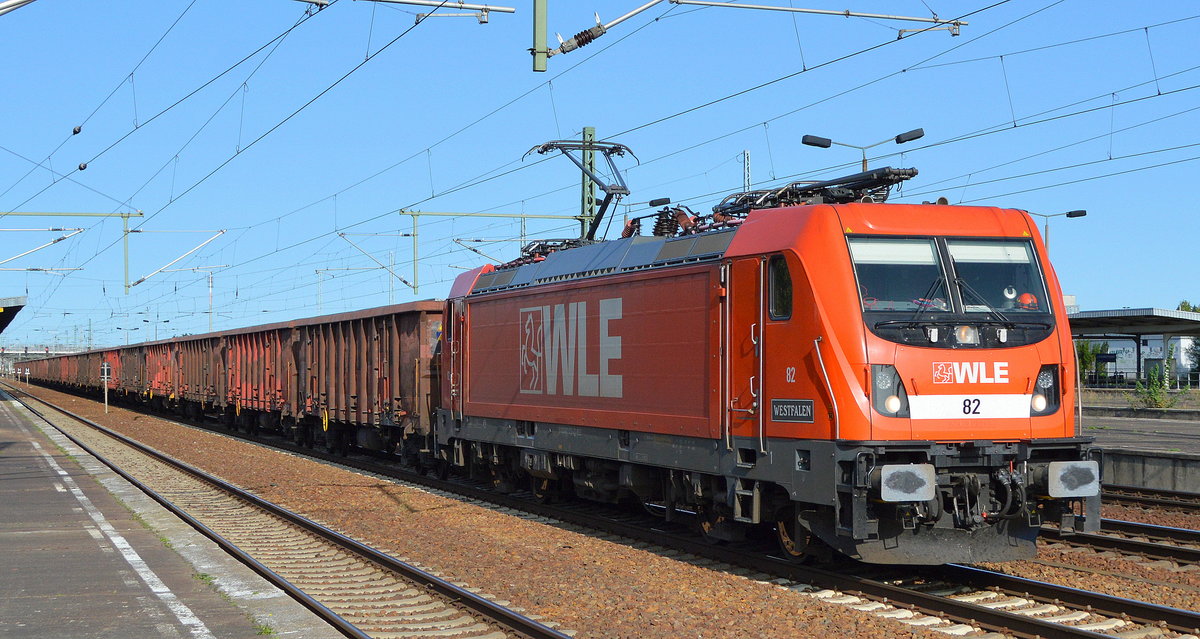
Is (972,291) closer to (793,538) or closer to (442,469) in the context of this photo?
(793,538)

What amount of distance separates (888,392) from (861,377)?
27 cm

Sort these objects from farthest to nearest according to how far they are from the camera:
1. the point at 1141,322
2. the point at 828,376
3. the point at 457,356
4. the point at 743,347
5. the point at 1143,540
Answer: the point at 1141,322
the point at 457,356
the point at 1143,540
the point at 743,347
the point at 828,376

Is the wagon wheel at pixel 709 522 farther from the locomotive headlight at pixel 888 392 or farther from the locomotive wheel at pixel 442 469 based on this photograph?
the locomotive wheel at pixel 442 469

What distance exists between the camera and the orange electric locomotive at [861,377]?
9.84 m

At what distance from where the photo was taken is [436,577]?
10.3 m

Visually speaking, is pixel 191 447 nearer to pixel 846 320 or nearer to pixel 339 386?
pixel 339 386

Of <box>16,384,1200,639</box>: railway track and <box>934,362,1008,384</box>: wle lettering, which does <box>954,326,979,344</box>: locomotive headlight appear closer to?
<box>934,362,1008,384</box>: wle lettering

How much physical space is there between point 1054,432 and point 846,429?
204 centimetres

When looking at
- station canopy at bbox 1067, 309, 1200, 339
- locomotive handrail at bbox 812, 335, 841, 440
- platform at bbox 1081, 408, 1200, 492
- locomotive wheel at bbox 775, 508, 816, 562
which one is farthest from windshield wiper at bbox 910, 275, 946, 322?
station canopy at bbox 1067, 309, 1200, 339

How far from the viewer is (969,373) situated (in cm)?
1002

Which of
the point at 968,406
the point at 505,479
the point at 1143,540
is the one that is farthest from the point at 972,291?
the point at 505,479

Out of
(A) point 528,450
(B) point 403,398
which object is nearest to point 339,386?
(B) point 403,398

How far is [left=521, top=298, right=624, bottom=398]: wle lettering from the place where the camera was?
44.5 feet

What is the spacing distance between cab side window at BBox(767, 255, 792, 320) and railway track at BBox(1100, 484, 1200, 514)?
8.49m
